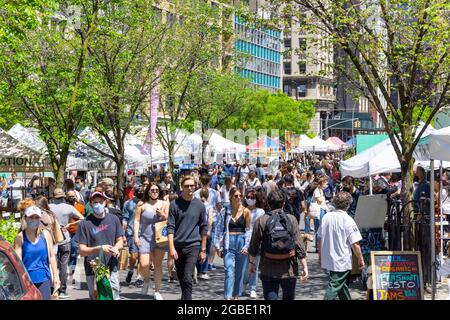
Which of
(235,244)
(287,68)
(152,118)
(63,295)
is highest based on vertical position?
(287,68)

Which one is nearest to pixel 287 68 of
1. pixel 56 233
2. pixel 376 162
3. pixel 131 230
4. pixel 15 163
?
pixel 15 163

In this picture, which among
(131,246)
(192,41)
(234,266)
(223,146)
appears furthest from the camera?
(223,146)

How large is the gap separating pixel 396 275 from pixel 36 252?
14.4 feet

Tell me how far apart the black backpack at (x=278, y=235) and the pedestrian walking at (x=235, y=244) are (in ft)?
8.93

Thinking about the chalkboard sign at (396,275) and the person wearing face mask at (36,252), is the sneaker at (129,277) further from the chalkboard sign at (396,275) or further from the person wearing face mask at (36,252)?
the person wearing face mask at (36,252)

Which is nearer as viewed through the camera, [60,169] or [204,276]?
[204,276]

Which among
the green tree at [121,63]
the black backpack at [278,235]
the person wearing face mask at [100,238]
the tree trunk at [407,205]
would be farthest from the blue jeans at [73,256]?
the green tree at [121,63]

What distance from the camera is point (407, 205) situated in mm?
13266

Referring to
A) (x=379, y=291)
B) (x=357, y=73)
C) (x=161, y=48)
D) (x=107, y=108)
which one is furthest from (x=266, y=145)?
(x=379, y=291)

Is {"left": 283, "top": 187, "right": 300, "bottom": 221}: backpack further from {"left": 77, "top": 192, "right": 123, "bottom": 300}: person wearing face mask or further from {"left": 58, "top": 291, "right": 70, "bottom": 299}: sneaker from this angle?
{"left": 77, "top": 192, "right": 123, "bottom": 300}: person wearing face mask

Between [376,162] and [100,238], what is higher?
[376,162]

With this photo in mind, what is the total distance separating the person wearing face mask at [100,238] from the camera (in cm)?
1042

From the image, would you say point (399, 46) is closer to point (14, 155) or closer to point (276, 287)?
point (276, 287)

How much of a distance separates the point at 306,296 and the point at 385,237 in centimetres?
192
